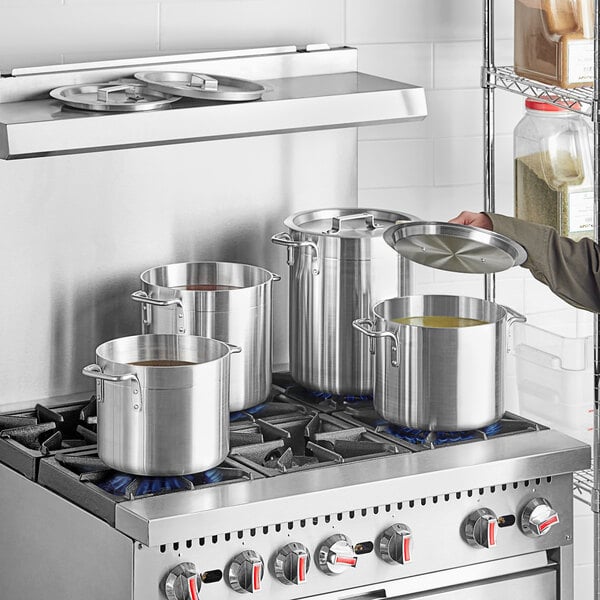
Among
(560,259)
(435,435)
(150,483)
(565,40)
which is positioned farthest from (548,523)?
(565,40)

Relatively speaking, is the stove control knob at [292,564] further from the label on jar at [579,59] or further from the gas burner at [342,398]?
the label on jar at [579,59]

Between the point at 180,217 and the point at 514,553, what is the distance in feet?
2.98

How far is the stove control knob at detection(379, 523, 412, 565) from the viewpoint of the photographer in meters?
2.15

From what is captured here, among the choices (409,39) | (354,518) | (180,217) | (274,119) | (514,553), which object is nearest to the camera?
(354,518)

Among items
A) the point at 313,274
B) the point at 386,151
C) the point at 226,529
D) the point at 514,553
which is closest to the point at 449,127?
the point at 386,151

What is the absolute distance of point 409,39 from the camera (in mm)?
2828

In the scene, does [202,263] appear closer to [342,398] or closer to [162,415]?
[342,398]

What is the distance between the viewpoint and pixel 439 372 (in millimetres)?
2260

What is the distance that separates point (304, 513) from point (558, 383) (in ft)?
2.98

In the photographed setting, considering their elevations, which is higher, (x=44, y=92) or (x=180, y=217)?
(x=44, y=92)

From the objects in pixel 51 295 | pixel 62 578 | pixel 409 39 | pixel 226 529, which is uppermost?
pixel 409 39

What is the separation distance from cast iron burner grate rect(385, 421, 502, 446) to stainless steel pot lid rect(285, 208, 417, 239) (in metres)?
0.37

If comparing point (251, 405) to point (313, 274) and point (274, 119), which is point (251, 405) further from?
point (274, 119)

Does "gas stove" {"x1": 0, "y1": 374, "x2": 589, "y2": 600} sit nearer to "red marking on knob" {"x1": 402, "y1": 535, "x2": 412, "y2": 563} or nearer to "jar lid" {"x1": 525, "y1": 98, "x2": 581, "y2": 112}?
"red marking on knob" {"x1": 402, "y1": 535, "x2": 412, "y2": 563}
